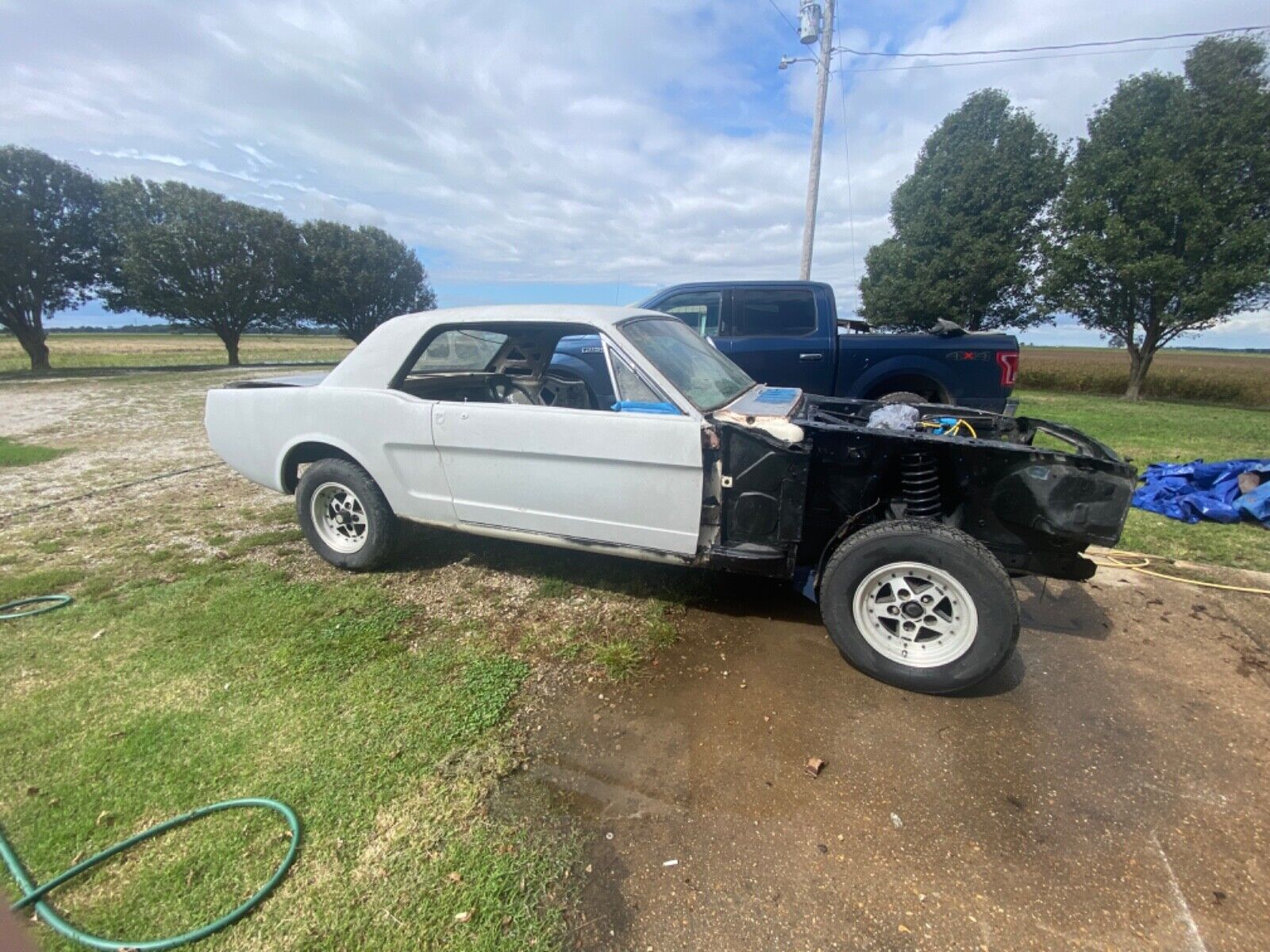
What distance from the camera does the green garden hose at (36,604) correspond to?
3.10 metres

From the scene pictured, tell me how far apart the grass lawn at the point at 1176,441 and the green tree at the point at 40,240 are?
29201mm

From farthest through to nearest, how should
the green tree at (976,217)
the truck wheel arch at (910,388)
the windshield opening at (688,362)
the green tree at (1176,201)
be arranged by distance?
the green tree at (976,217)
the green tree at (1176,201)
the truck wheel arch at (910,388)
the windshield opening at (688,362)

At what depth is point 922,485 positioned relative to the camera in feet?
8.86

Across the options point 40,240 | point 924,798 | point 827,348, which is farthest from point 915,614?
point 40,240

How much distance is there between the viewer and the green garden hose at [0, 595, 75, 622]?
3.10 m

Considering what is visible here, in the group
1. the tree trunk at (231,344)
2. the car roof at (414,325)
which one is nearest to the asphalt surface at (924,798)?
the car roof at (414,325)

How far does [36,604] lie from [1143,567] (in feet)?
23.2

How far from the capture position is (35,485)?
554 cm

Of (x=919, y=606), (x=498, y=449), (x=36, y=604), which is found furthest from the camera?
(x=36, y=604)

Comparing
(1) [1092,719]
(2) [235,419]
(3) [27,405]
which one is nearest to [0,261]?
(3) [27,405]

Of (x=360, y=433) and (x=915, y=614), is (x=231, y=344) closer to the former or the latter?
(x=360, y=433)

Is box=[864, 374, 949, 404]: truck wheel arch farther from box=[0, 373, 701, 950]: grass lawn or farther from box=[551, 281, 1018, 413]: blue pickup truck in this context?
box=[0, 373, 701, 950]: grass lawn

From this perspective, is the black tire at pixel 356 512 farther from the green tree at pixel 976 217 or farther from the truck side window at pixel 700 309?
the green tree at pixel 976 217

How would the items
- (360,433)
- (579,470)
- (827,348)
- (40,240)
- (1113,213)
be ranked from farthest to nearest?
1. (40,240)
2. (1113,213)
3. (827,348)
4. (360,433)
5. (579,470)
